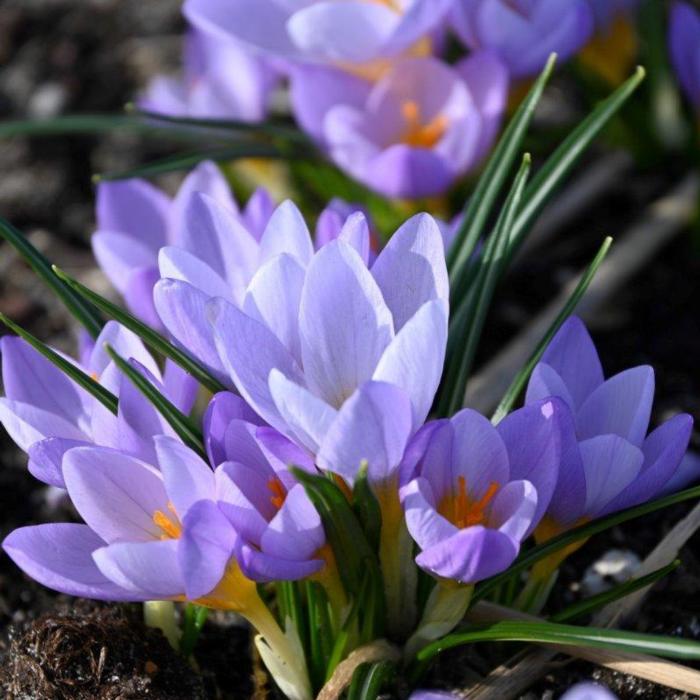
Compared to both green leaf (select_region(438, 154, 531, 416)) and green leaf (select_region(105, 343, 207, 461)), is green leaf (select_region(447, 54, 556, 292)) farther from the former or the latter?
green leaf (select_region(105, 343, 207, 461))

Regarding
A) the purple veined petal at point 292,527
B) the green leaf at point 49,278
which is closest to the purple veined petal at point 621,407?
the purple veined petal at point 292,527

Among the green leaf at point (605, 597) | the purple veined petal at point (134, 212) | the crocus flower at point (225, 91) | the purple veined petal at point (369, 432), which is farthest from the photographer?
the crocus flower at point (225, 91)

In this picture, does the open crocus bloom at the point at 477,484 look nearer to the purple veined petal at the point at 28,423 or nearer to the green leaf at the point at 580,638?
the green leaf at the point at 580,638

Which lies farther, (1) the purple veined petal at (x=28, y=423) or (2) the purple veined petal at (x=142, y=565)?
(1) the purple veined petal at (x=28, y=423)

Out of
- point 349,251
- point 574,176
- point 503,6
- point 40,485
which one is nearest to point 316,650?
point 349,251

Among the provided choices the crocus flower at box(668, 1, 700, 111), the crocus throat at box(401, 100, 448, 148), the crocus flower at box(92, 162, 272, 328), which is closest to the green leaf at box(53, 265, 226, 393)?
the crocus flower at box(92, 162, 272, 328)

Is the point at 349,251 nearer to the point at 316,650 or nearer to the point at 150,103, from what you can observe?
the point at 316,650
